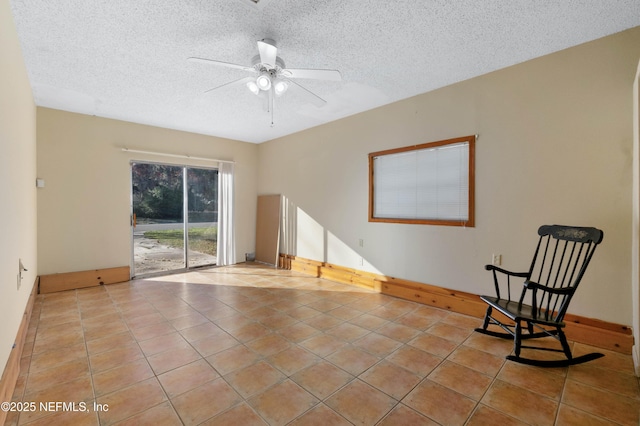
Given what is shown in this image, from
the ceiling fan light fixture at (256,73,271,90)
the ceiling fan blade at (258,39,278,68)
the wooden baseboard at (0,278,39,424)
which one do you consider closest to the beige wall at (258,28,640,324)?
the ceiling fan light fixture at (256,73,271,90)

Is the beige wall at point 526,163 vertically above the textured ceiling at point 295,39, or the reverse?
the textured ceiling at point 295,39

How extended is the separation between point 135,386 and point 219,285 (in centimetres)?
256

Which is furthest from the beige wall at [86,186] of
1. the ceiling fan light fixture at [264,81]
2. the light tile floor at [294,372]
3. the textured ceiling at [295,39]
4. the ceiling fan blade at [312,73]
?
the ceiling fan blade at [312,73]

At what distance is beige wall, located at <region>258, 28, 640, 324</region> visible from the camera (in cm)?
246

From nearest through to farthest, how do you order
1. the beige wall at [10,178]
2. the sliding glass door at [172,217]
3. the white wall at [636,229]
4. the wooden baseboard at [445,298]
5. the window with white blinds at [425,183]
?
the beige wall at [10,178]
the white wall at [636,229]
the wooden baseboard at [445,298]
the window with white blinds at [425,183]
the sliding glass door at [172,217]

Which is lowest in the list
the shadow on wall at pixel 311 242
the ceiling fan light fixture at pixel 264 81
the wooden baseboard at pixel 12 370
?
the wooden baseboard at pixel 12 370

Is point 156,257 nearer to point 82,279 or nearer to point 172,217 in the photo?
point 172,217

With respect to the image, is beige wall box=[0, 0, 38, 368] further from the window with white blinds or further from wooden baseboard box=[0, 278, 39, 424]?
the window with white blinds

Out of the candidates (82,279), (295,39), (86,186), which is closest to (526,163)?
(295,39)

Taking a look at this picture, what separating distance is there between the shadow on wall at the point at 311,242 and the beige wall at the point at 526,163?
4.3 inches

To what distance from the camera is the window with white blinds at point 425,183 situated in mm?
3357

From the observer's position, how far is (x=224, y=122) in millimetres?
4926

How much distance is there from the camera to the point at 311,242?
17.5 ft

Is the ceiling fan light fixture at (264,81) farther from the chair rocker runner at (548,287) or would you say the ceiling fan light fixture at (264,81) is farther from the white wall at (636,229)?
the white wall at (636,229)
